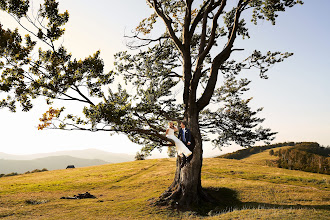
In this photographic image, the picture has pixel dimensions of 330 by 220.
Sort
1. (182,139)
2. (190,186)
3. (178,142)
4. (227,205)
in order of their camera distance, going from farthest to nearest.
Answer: (227,205)
(190,186)
(182,139)
(178,142)

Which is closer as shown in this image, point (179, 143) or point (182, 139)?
point (179, 143)

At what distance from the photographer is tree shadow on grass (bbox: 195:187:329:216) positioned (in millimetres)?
13781

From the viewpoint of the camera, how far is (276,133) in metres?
18.3

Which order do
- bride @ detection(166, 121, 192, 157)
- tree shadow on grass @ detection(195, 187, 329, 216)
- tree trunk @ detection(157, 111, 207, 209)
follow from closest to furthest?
tree shadow on grass @ detection(195, 187, 329, 216)
bride @ detection(166, 121, 192, 157)
tree trunk @ detection(157, 111, 207, 209)

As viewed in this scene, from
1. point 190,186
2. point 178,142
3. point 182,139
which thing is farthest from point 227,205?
point 178,142

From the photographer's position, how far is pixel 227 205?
15.8 m

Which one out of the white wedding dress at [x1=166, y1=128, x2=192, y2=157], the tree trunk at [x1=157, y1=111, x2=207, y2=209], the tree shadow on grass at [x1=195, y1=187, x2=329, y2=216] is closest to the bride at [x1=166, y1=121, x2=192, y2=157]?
the white wedding dress at [x1=166, y1=128, x2=192, y2=157]

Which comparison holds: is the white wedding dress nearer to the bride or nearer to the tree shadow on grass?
the bride

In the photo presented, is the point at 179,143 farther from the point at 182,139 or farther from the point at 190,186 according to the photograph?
the point at 190,186

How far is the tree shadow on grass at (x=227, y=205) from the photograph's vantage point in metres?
13.8

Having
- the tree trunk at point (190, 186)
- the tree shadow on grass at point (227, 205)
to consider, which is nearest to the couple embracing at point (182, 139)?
the tree trunk at point (190, 186)

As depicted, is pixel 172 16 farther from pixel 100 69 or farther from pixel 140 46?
pixel 100 69

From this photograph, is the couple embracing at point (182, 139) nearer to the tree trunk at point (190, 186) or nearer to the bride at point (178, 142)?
the bride at point (178, 142)

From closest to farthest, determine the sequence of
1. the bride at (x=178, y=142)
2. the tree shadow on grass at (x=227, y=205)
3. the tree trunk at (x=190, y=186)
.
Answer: the tree shadow on grass at (x=227, y=205) < the bride at (x=178, y=142) < the tree trunk at (x=190, y=186)
